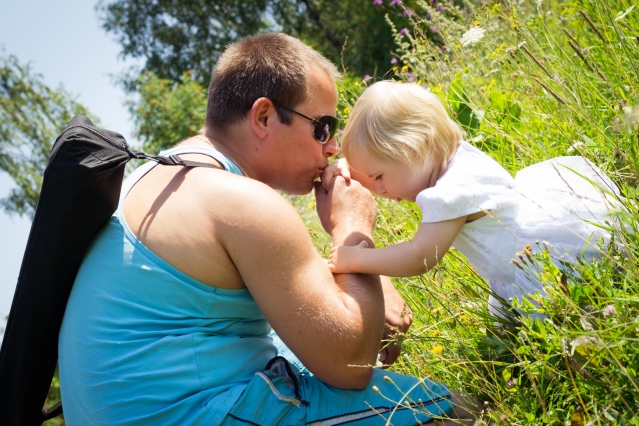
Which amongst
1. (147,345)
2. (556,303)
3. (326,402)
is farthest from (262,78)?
(556,303)

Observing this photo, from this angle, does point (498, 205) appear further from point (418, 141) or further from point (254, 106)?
point (254, 106)

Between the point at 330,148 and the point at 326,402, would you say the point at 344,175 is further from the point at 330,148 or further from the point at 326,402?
the point at 326,402

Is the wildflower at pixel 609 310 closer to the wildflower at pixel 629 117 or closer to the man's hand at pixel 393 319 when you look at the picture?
the wildflower at pixel 629 117

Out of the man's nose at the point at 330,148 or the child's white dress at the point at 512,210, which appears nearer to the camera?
the child's white dress at the point at 512,210

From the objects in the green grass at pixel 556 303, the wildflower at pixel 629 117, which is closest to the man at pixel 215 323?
the green grass at pixel 556 303

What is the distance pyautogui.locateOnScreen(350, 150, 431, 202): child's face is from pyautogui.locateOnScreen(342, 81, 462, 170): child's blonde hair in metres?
0.02

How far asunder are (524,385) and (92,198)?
1.48 m

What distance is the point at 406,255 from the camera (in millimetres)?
2188

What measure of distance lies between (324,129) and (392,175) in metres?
0.42

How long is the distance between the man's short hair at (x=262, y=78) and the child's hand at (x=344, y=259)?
Result: 0.62 metres

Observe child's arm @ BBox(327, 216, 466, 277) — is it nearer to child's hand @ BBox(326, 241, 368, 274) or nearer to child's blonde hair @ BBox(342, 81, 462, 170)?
child's hand @ BBox(326, 241, 368, 274)

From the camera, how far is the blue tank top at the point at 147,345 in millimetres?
1940

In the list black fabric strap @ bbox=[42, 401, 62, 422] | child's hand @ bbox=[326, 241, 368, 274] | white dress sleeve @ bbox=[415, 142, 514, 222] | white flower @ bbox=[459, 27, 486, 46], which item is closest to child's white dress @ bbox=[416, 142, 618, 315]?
white dress sleeve @ bbox=[415, 142, 514, 222]

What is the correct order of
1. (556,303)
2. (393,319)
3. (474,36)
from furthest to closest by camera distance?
(474,36) → (393,319) → (556,303)
